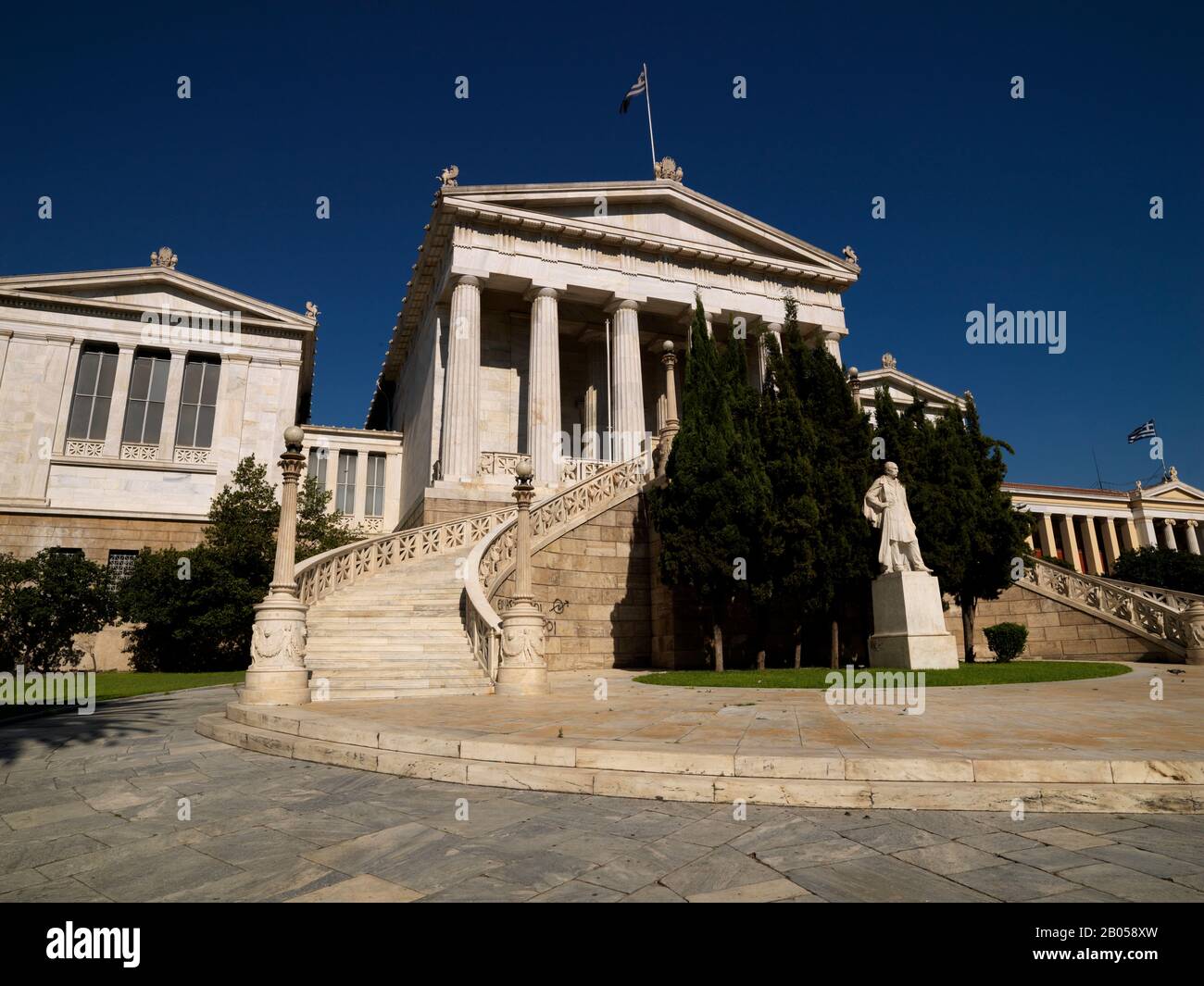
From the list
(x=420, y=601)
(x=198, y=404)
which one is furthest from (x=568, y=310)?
(x=420, y=601)

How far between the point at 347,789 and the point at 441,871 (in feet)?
8.10

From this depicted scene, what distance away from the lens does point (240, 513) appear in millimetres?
23141

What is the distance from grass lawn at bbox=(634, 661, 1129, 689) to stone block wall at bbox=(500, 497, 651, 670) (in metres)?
3.43

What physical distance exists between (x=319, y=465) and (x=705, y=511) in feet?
83.1

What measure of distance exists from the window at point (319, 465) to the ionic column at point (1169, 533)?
67.0 metres

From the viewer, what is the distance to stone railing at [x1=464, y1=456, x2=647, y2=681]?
13438 mm

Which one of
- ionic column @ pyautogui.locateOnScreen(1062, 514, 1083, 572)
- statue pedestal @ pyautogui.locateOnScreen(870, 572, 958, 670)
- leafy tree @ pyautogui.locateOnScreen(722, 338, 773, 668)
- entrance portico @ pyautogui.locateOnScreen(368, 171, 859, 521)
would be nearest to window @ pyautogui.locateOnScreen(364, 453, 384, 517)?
entrance portico @ pyautogui.locateOnScreen(368, 171, 859, 521)

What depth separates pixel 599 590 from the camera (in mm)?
18672

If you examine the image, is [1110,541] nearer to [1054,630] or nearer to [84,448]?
[1054,630]


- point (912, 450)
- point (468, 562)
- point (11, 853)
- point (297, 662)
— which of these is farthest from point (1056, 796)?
point (912, 450)

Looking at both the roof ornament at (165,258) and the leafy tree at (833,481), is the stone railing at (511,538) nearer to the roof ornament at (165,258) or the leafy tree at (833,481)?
the leafy tree at (833,481)

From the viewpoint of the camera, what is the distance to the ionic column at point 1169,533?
59553mm

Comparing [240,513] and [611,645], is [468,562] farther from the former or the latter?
[240,513]
